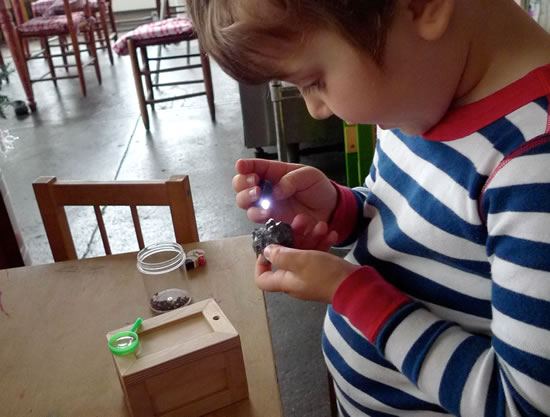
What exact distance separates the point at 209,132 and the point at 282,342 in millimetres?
2212

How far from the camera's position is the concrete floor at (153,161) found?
179 cm

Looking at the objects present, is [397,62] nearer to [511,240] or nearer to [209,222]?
[511,240]

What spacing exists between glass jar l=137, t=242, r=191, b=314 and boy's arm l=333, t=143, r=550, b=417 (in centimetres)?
33

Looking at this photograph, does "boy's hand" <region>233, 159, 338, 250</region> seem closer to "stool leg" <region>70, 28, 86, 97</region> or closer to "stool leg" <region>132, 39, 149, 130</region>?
"stool leg" <region>132, 39, 149, 130</region>

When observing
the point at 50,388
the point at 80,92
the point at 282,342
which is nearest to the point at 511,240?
the point at 50,388

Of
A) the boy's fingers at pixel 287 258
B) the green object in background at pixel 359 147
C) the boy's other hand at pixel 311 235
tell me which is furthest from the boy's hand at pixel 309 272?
the green object in background at pixel 359 147

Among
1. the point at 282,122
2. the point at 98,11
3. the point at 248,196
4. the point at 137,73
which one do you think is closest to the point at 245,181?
the point at 248,196

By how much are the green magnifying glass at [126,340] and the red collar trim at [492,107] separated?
45 centimetres

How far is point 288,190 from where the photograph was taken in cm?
85

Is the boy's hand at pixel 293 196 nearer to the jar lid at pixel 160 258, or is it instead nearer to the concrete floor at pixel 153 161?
the jar lid at pixel 160 258

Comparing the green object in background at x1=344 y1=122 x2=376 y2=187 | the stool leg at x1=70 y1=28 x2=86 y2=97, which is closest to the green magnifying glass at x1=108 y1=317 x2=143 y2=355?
the green object in background at x1=344 y1=122 x2=376 y2=187

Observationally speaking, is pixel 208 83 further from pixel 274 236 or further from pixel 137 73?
pixel 274 236

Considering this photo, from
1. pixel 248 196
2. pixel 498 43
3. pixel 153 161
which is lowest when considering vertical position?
pixel 153 161

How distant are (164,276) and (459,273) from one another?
1.59ft
